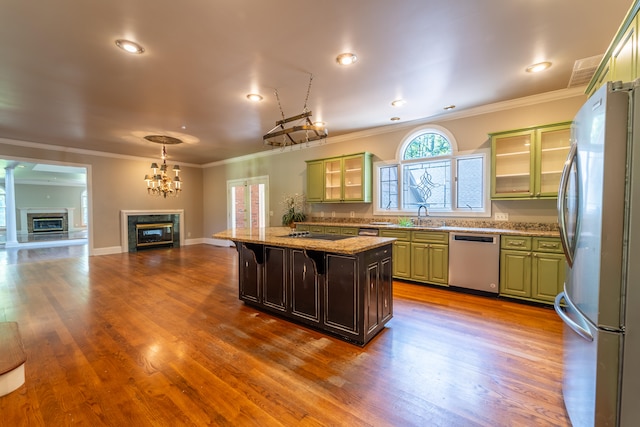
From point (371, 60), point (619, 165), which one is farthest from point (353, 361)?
point (371, 60)

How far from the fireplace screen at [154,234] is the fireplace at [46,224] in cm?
871

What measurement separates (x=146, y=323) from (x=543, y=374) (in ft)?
12.2

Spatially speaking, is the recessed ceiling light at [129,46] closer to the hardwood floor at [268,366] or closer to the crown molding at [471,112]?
the crown molding at [471,112]

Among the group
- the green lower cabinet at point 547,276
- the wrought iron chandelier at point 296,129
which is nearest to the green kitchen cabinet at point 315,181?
the wrought iron chandelier at point 296,129

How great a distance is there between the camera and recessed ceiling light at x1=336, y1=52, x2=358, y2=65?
2693 mm

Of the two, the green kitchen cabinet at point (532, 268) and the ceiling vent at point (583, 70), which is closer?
the ceiling vent at point (583, 70)

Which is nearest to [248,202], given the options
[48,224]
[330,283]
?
[330,283]

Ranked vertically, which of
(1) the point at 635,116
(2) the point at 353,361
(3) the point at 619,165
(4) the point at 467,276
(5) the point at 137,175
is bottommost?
(2) the point at 353,361

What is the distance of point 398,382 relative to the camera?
196 centimetres

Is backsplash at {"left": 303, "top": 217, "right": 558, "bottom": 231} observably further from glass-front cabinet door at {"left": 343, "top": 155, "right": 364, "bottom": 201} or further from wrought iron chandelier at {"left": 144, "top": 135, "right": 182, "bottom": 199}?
wrought iron chandelier at {"left": 144, "top": 135, "right": 182, "bottom": 199}

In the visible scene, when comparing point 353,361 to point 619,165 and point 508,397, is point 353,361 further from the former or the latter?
point 619,165

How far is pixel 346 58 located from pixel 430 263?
122 inches

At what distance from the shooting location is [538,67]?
2949 mm

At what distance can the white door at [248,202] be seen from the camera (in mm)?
7645
